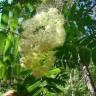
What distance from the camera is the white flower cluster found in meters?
2.76

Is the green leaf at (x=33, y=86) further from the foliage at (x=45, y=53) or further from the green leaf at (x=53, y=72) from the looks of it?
the green leaf at (x=53, y=72)

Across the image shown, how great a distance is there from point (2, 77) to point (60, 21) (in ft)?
2.35

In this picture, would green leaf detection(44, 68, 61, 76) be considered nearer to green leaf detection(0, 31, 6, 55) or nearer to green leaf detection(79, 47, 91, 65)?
green leaf detection(79, 47, 91, 65)

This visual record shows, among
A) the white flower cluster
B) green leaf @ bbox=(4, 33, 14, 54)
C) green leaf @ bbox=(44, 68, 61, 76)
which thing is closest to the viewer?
the white flower cluster

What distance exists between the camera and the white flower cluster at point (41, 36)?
276cm

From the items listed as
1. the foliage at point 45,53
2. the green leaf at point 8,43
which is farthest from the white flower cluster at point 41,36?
the green leaf at point 8,43

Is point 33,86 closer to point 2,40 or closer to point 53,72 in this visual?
point 53,72

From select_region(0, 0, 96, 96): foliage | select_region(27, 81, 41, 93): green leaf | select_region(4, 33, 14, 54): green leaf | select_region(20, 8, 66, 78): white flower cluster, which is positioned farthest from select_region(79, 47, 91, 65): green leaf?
select_region(4, 33, 14, 54): green leaf

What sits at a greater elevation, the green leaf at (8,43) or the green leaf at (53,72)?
the green leaf at (8,43)

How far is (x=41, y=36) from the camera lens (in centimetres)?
278

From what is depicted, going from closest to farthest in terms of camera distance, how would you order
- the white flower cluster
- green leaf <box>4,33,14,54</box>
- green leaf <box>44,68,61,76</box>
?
the white flower cluster, green leaf <box>4,33,14,54</box>, green leaf <box>44,68,61,76</box>

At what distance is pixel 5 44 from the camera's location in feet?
10.0

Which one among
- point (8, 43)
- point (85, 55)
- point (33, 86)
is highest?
point (8, 43)

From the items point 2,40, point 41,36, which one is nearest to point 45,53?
point 41,36
